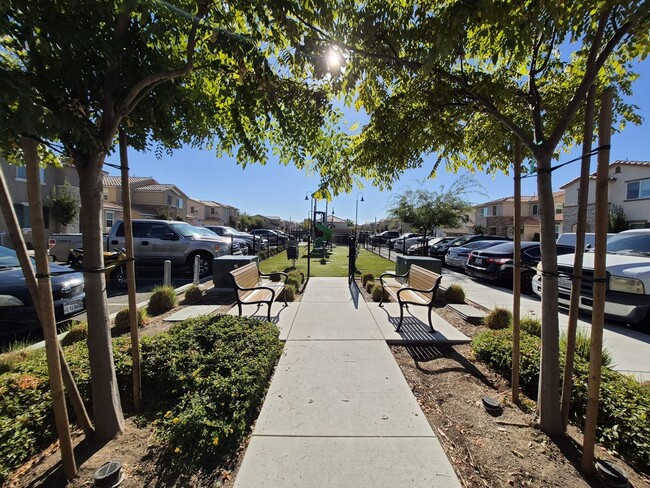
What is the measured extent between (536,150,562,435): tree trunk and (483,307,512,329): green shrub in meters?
2.78

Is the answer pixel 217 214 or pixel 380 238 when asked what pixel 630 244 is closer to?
pixel 380 238

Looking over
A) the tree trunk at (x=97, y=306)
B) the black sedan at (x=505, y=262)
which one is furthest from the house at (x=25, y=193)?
the black sedan at (x=505, y=262)

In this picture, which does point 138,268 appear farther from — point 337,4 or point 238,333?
point 337,4

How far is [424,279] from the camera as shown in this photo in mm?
5738

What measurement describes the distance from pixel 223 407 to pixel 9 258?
5329 mm

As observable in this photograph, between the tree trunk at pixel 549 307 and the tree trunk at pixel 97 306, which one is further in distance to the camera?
the tree trunk at pixel 549 307

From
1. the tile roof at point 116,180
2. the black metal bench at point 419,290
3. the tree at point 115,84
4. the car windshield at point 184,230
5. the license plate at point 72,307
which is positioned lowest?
the license plate at point 72,307

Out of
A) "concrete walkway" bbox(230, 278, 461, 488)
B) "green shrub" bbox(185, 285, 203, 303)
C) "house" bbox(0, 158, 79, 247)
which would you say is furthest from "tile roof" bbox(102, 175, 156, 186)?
"concrete walkway" bbox(230, 278, 461, 488)

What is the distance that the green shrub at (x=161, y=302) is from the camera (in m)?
6.21

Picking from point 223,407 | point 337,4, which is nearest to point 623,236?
point 337,4

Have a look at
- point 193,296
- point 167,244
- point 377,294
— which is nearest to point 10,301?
point 193,296

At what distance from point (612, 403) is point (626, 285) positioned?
4.09 meters

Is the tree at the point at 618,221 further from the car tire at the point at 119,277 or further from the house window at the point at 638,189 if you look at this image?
the car tire at the point at 119,277

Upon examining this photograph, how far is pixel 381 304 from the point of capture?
6.62 metres
